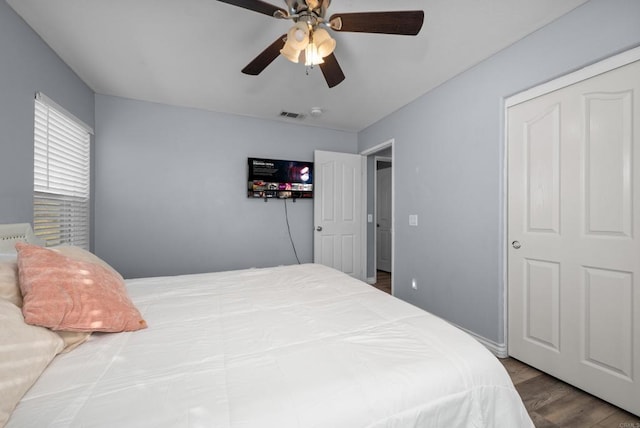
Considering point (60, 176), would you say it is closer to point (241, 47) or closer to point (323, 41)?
point (241, 47)

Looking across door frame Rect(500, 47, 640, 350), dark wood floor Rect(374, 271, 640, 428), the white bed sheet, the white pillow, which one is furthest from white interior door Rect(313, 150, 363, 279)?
the white pillow

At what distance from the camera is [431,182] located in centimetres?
283

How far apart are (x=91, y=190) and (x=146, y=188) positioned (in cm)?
51

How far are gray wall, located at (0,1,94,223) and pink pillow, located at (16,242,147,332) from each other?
1126 millimetres

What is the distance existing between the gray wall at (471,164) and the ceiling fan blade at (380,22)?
117 centimetres

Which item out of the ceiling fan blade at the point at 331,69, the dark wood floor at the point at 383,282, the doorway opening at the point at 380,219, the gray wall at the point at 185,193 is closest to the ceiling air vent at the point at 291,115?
the gray wall at the point at 185,193

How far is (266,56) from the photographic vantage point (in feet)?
5.65

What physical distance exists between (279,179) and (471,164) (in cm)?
230

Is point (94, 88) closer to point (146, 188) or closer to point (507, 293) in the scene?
point (146, 188)

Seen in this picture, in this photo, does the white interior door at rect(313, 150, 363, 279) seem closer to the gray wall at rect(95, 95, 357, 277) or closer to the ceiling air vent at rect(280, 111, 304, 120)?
the gray wall at rect(95, 95, 357, 277)

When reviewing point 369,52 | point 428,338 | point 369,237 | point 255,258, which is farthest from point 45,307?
point 369,237

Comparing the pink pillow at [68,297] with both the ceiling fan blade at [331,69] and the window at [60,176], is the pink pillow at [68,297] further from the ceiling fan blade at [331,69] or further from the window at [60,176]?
the ceiling fan blade at [331,69]

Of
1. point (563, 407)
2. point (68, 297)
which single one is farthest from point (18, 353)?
point (563, 407)

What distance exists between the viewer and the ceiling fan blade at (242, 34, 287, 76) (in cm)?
161
